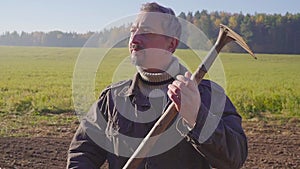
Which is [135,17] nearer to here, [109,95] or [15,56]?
[109,95]

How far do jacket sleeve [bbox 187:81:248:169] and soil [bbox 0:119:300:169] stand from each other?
458cm

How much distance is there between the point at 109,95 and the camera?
208 cm

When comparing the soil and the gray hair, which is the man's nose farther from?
the soil

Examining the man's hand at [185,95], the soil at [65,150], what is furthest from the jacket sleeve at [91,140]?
the soil at [65,150]

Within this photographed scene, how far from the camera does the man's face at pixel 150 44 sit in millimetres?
1931

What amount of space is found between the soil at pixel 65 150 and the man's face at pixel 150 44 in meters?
4.54

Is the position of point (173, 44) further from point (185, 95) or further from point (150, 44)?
point (185, 95)

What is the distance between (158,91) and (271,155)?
5.74m

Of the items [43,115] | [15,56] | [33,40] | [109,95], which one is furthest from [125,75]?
[33,40]

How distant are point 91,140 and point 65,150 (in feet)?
17.7

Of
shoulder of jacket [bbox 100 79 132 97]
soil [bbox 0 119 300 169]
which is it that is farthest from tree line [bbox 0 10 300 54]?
shoulder of jacket [bbox 100 79 132 97]

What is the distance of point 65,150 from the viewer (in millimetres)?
7332

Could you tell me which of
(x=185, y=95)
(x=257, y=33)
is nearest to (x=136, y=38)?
(x=185, y=95)

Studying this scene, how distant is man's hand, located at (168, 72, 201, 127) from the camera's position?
5.28ft
